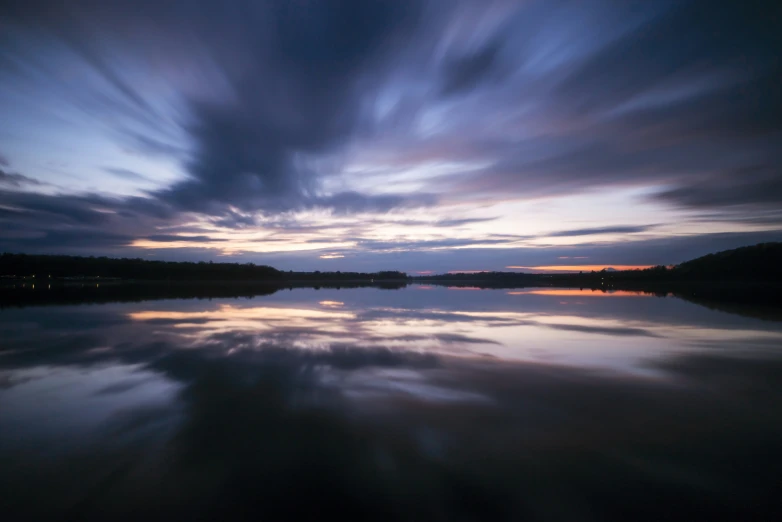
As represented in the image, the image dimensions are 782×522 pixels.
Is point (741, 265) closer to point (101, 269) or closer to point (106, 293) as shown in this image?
point (106, 293)

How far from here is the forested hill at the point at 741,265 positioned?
100875 mm

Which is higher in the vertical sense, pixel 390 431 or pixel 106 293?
pixel 106 293

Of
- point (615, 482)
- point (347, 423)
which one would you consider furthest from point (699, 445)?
point (347, 423)

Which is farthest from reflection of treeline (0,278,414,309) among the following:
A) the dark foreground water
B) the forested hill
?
the forested hill

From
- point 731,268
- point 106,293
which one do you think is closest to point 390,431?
point 106,293

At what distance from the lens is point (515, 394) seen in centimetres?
866

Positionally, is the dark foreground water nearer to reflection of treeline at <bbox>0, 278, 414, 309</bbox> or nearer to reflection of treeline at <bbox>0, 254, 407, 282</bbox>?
reflection of treeline at <bbox>0, 278, 414, 309</bbox>

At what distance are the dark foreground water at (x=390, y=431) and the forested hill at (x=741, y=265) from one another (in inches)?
4903

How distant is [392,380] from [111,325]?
17366 mm

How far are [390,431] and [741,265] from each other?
145 meters

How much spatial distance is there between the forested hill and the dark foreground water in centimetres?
12455

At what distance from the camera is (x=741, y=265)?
108 m

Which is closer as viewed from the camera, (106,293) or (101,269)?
(106,293)

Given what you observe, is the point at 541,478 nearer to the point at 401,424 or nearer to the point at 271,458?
the point at 401,424
